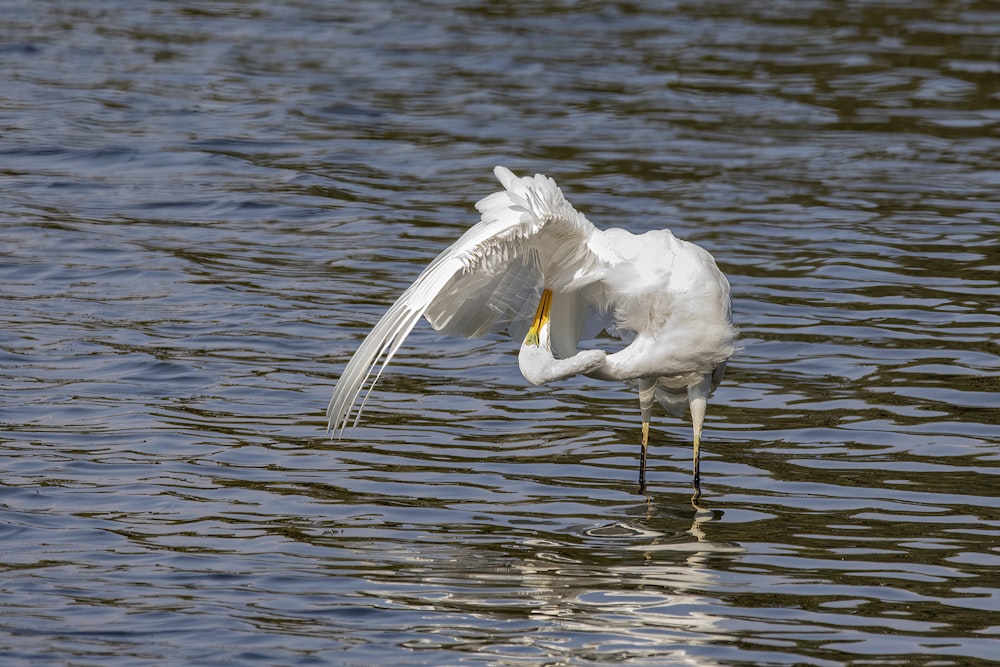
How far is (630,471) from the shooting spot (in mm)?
8648

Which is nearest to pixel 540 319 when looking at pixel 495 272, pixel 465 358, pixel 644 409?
pixel 495 272

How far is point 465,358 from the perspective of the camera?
1055 cm

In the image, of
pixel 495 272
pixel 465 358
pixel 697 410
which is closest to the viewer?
pixel 495 272

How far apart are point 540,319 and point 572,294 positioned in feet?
1.46

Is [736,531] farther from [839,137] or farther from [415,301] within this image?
[839,137]

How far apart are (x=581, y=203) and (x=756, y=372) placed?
4022mm

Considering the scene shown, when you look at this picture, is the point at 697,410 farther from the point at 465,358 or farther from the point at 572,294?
the point at 465,358

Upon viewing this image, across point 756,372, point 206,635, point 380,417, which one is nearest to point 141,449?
point 380,417

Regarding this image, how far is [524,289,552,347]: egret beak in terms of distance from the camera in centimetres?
789

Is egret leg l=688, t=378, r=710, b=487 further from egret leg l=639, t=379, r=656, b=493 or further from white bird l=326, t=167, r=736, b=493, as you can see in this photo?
egret leg l=639, t=379, r=656, b=493

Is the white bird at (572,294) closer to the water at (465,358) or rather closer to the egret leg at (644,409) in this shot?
the egret leg at (644,409)

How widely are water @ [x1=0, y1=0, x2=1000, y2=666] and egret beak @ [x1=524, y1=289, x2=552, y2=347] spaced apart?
0.83 meters

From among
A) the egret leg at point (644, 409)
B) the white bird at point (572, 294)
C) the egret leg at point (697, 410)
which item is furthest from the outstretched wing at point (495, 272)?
the egret leg at point (697, 410)

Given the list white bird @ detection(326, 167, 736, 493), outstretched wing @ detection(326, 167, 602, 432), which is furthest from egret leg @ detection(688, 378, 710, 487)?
outstretched wing @ detection(326, 167, 602, 432)
